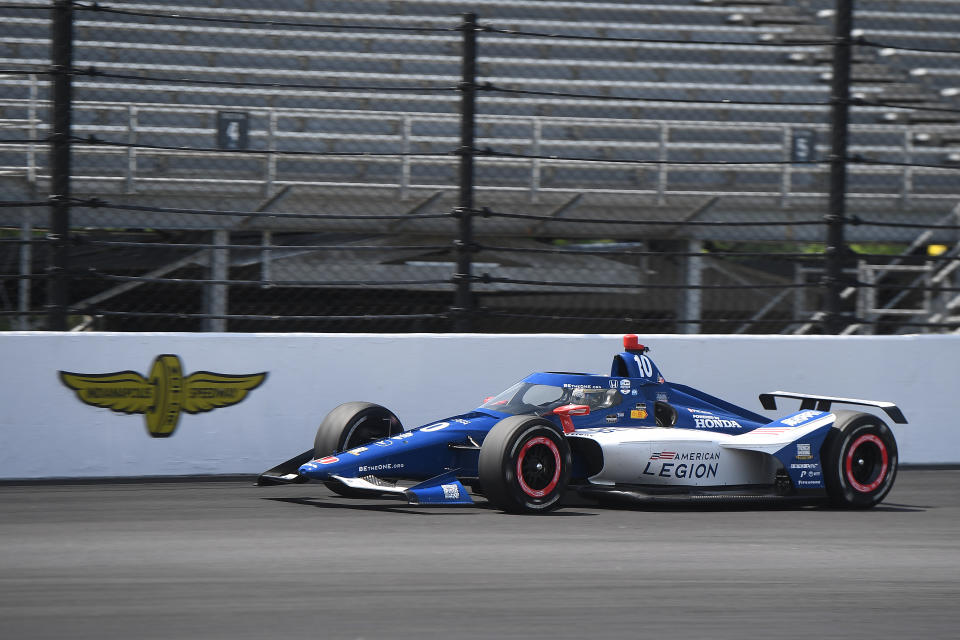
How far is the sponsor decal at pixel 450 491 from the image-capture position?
23.1 feet

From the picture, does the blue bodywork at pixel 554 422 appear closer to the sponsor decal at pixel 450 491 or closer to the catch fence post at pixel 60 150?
the sponsor decal at pixel 450 491

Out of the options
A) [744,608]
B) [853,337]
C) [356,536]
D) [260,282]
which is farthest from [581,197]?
[744,608]

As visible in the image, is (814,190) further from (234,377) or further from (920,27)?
(234,377)

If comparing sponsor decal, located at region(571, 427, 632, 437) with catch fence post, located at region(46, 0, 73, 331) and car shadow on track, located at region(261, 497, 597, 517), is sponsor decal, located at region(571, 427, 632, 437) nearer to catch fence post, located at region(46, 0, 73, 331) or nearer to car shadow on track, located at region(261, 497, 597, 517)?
car shadow on track, located at region(261, 497, 597, 517)

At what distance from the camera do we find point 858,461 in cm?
791

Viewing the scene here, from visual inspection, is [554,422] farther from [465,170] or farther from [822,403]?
[465,170]

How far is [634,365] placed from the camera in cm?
791

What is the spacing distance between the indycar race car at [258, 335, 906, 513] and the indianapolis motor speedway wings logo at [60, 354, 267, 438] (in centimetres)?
95

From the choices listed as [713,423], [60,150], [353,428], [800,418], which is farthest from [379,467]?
[60,150]

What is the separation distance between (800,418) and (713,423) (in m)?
0.52

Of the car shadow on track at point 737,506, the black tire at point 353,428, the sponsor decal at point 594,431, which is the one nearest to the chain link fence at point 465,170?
the black tire at point 353,428

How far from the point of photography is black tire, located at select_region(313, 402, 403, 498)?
767 cm

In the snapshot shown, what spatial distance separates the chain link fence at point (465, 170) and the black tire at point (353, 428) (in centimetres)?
107

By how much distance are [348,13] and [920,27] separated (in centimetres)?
824
